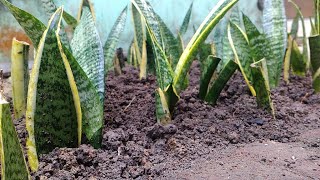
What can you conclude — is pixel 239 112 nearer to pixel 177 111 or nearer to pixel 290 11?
pixel 177 111

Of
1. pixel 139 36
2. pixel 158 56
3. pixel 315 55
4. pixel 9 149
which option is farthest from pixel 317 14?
pixel 9 149

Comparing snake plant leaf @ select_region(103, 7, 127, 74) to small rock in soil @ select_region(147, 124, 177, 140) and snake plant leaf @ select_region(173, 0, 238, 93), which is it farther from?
small rock in soil @ select_region(147, 124, 177, 140)

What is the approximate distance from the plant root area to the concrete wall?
967mm

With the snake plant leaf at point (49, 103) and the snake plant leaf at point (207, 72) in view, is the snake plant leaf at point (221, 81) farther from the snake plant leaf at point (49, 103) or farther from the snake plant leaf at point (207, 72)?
the snake plant leaf at point (49, 103)

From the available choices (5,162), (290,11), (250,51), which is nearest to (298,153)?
(250,51)

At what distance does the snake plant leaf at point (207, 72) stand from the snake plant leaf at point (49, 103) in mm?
496

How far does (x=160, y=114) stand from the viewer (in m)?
1.38

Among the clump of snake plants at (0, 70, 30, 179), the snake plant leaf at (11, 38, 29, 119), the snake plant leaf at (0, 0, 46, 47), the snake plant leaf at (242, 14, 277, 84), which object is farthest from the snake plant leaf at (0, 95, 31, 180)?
the snake plant leaf at (242, 14, 277, 84)

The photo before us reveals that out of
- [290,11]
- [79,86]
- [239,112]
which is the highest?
[290,11]

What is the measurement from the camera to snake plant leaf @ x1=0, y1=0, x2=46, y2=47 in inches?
42.4

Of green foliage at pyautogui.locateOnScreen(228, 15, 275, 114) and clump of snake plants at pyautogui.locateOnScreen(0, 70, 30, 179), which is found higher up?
green foliage at pyautogui.locateOnScreen(228, 15, 275, 114)

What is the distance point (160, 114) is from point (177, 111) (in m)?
0.12

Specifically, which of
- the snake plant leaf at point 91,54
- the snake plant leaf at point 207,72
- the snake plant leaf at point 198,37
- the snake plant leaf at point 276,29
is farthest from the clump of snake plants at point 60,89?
the snake plant leaf at point 276,29

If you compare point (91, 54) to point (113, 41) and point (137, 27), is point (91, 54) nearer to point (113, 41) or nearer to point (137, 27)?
point (113, 41)
